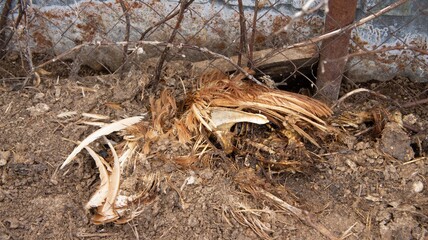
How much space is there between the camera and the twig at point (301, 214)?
1.65m

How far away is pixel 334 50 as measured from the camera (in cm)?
193

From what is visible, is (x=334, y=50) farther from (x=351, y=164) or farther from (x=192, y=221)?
(x=192, y=221)

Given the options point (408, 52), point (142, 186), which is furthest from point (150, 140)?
point (408, 52)

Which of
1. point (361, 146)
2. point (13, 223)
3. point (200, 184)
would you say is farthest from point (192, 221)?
point (361, 146)

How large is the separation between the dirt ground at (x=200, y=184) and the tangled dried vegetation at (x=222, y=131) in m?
0.04

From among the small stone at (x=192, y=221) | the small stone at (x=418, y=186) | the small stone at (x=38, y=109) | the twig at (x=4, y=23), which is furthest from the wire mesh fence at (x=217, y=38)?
the small stone at (x=192, y=221)

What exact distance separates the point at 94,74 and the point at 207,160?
2.48 feet

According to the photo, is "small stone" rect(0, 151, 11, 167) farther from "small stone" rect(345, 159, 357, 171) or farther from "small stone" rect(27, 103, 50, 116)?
"small stone" rect(345, 159, 357, 171)

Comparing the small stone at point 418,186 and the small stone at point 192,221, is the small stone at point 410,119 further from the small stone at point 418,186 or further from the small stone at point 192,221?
the small stone at point 192,221

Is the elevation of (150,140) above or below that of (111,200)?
above

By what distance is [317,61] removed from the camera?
206cm

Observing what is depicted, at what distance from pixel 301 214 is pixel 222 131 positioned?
16.0 inches

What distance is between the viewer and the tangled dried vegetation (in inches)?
69.5

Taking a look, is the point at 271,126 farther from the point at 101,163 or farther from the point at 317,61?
the point at 101,163
